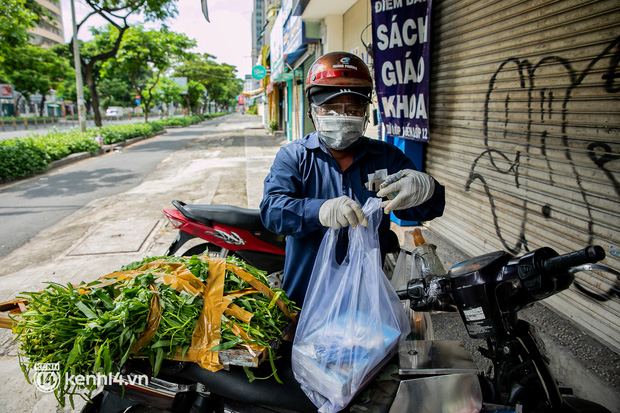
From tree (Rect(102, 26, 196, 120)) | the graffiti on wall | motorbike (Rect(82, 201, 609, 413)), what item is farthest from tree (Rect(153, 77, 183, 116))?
motorbike (Rect(82, 201, 609, 413))

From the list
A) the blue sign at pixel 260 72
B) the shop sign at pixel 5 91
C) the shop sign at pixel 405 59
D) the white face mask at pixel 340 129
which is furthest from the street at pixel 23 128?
the white face mask at pixel 340 129

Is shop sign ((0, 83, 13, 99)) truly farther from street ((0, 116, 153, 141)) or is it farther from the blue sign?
the blue sign

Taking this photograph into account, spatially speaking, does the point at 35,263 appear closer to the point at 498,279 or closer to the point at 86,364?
the point at 86,364

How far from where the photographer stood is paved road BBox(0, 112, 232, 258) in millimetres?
6195

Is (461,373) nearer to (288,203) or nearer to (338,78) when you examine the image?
(288,203)

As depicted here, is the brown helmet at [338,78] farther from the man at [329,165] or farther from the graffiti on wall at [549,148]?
the graffiti on wall at [549,148]

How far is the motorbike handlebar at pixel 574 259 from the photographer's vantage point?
3.32ft

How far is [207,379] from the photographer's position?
1.46m

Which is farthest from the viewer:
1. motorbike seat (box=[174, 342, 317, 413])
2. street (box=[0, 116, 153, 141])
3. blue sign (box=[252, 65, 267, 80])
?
street (box=[0, 116, 153, 141])

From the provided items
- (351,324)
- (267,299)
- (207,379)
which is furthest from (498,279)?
(207,379)

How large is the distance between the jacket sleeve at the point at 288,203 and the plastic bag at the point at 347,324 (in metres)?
0.12

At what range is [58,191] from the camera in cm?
866

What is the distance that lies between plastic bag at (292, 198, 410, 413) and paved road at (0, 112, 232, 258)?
17.5 ft

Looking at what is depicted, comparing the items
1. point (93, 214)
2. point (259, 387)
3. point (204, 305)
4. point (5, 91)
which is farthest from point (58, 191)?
point (5, 91)
